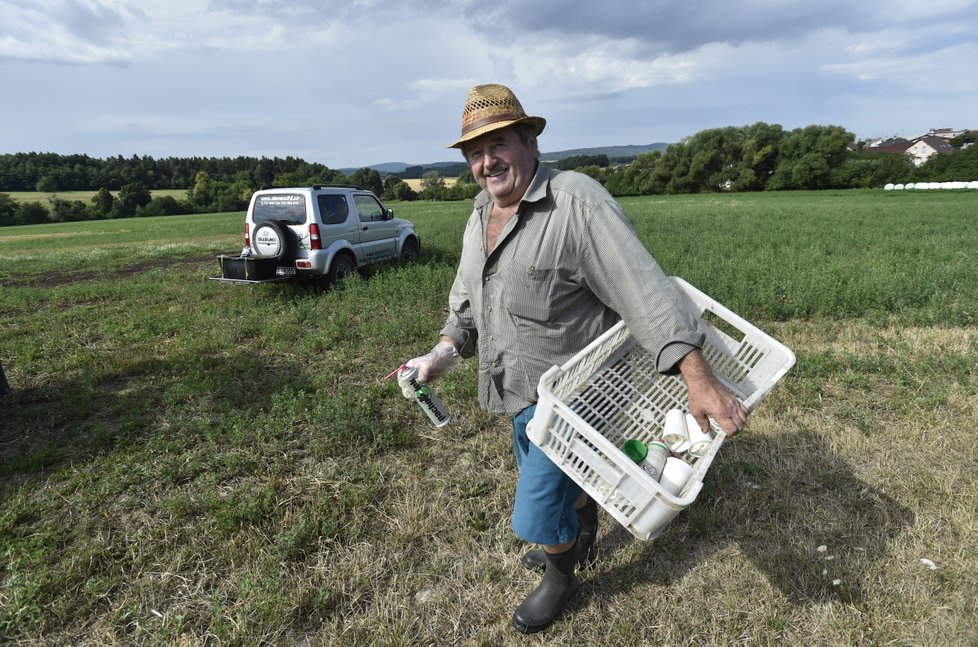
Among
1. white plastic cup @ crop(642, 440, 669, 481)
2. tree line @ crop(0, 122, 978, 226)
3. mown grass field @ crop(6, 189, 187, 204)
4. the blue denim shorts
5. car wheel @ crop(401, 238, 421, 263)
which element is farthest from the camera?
mown grass field @ crop(6, 189, 187, 204)

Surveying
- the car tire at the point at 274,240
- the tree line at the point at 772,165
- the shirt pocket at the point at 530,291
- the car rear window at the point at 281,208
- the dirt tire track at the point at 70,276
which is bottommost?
the dirt tire track at the point at 70,276

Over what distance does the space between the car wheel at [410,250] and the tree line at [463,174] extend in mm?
43472

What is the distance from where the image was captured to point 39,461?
350 cm

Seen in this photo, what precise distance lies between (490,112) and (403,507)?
7.62ft

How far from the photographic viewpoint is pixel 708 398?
154 cm

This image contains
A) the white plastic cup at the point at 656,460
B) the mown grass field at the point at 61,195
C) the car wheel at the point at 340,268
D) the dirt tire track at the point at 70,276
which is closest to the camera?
the white plastic cup at the point at 656,460

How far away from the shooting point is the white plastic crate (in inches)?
63.5

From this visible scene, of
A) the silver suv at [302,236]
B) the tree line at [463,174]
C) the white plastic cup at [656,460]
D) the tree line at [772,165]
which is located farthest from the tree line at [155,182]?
the white plastic cup at [656,460]

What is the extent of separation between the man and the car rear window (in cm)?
725

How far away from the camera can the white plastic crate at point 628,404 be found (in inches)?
63.5

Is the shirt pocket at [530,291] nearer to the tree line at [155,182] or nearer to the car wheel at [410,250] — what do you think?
the car wheel at [410,250]

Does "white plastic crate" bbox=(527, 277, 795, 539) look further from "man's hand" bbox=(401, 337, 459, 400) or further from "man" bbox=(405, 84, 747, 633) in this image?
"man's hand" bbox=(401, 337, 459, 400)

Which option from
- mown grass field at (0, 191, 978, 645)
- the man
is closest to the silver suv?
mown grass field at (0, 191, 978, 645)

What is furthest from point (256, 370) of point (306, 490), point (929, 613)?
point (929, 613)
